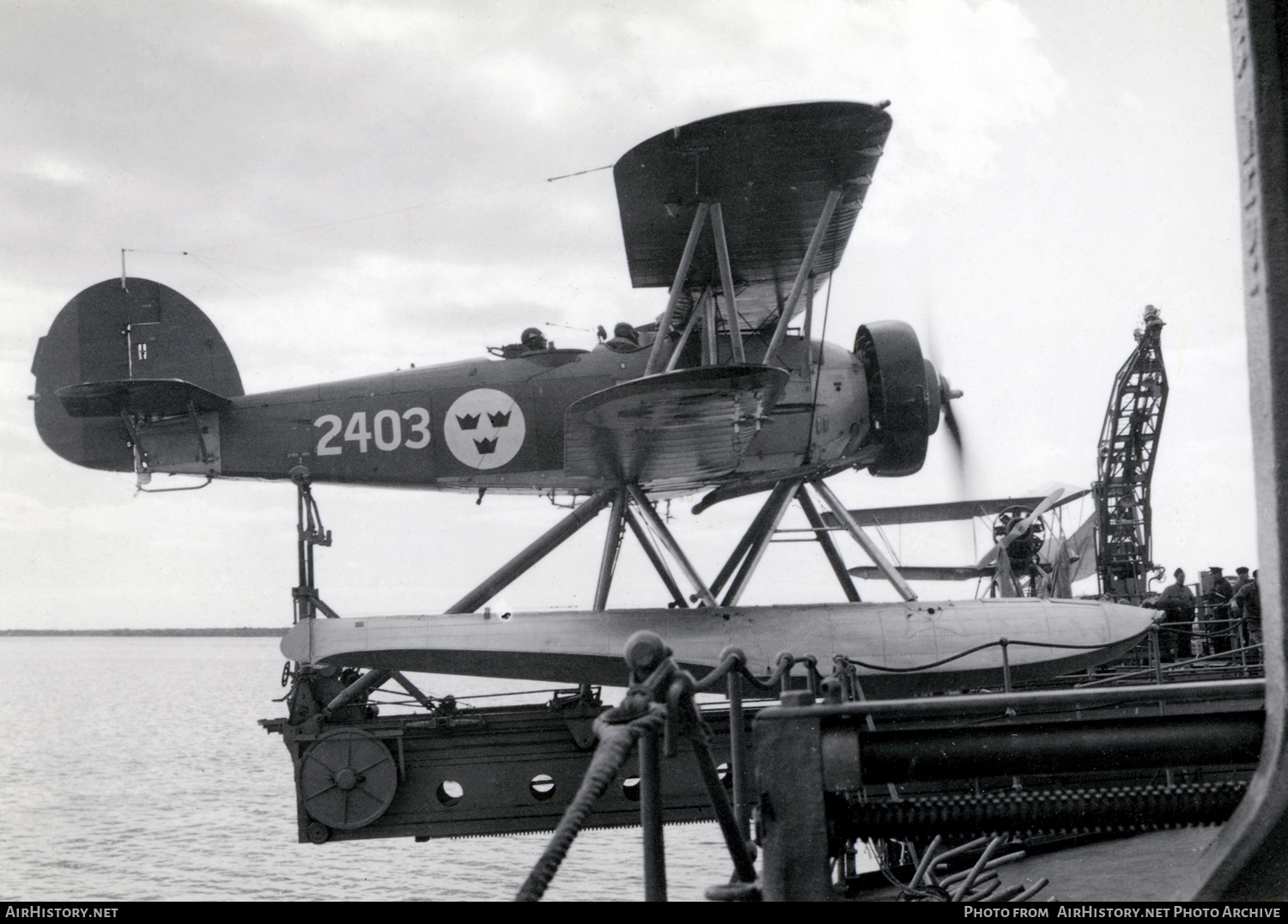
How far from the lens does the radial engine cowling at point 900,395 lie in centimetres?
1116

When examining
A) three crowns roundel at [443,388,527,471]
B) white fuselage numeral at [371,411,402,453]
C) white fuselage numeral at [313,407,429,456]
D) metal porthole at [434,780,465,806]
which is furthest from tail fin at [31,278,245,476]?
metal porthole at [434,780,465,806]

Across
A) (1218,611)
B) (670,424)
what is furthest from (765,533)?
(1218,611)

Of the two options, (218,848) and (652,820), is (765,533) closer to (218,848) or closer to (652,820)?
(652,820)

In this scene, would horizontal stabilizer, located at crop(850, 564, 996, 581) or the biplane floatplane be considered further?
horizontal stabilizer, located at crop(850, 564, 996, 581)

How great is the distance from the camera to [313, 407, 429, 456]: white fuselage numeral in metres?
10.8

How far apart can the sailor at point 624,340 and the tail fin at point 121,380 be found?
3.95 meters

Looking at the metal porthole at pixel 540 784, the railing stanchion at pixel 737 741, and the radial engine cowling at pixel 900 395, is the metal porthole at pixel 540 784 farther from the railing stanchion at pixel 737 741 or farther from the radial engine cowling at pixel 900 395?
the railing stanchion at pixel 737 741

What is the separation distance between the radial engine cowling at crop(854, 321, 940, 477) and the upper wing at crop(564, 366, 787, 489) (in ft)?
5.74

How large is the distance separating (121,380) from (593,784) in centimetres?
937

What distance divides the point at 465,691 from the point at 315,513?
2351 inches

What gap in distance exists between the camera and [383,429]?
10836mm

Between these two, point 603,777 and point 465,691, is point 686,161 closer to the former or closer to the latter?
point 603,777

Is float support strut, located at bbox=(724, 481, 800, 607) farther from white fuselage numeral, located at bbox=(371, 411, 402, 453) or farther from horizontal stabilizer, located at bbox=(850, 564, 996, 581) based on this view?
horizontal stabilizer, located at bbox=(850, 564, 996, 581)
